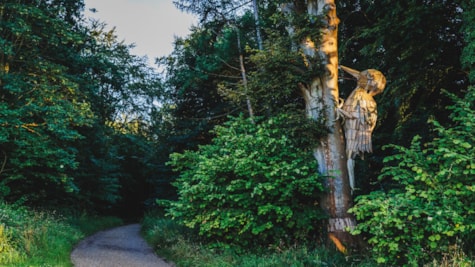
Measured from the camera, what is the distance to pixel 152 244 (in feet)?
38.1

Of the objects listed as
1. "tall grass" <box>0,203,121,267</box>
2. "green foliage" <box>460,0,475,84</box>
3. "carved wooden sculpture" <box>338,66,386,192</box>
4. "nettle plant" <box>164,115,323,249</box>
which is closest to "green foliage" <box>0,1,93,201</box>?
"tall grass" <box>0,203,121,267</box>

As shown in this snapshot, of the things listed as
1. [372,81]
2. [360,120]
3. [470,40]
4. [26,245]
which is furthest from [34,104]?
[470,40]

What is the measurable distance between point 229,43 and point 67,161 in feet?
26.0

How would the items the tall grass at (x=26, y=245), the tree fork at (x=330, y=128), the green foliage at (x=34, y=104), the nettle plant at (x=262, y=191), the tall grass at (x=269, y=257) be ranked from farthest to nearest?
the green foliage at (x=34, y=104)
the tree fork at (x=330, y=128)
the nettle plant at (x=262, y=191)
the tall grass at (x=26, y=245)
the tall grass at (x=269, y=257)

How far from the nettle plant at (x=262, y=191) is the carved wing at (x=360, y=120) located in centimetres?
80

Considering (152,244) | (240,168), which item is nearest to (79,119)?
(152,244)

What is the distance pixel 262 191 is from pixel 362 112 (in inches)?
111

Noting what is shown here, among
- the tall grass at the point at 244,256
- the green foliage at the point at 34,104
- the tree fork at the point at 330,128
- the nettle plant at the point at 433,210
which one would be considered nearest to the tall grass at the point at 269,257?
the tall grass at the point at 244,256

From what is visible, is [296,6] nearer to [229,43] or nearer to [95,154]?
[229,43]

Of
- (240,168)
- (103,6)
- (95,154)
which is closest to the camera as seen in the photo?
(240,168)

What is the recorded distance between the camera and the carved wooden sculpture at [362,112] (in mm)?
7902

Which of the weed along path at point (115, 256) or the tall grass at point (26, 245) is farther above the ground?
the tall grass at point (26, 245)

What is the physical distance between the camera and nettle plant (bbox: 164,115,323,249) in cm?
770

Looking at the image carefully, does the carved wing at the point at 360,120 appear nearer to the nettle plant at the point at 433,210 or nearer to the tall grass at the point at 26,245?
the nettle plant at the point at 433,210
